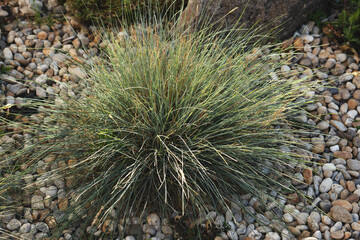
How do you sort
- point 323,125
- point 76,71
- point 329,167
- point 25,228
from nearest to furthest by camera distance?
1. point 25,228
2. point 329,167
3. point 323,125
4. point 76,71

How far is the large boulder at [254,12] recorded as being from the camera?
12.4 feet

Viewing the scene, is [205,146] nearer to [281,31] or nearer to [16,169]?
[16,169]

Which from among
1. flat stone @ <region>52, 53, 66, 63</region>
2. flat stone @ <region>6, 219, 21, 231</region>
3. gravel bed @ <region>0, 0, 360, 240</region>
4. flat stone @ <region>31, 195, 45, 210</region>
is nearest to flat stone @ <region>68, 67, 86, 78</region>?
gravel bed @ <region>0, 0, 360, 240</region>

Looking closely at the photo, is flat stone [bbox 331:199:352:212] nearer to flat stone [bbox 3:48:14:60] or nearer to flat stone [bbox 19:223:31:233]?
flat stone [bbox 19:223:31:233]

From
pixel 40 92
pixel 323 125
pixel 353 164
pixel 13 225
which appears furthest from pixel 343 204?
pixel 40 92

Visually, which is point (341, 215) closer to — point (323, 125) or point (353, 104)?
point (323, 125)

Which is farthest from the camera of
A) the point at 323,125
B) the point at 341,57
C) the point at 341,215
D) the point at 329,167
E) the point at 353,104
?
the point at 341,57


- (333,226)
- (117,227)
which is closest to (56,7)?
(117,227)

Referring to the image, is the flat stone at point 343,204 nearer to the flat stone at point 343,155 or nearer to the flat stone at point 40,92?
the flat stone at point 343,155

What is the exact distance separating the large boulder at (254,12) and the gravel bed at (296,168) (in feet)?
0.57

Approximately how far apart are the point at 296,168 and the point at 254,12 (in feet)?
5.10

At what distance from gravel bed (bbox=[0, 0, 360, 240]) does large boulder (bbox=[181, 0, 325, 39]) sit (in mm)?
174

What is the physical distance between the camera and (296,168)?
3.18 meters

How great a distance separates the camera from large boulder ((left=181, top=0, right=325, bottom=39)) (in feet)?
12.4
